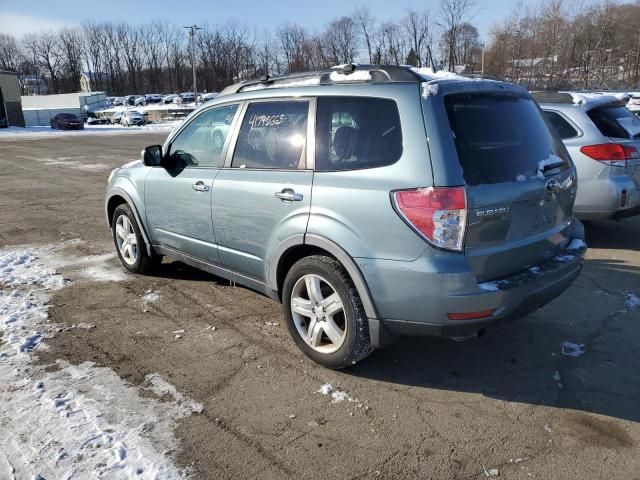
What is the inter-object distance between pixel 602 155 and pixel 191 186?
454cm

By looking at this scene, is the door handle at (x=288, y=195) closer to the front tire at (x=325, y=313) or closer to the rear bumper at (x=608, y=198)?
the front tire at (x=325, y=313)

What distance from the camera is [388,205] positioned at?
10.1 ft

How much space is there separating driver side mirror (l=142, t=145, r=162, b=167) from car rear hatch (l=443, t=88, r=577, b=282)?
2795 mm

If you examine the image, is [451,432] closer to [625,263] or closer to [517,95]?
[517,95]

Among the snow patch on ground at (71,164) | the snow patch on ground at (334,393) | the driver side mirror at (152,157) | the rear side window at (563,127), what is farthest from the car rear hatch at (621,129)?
the snow patch on ground at (71,164)

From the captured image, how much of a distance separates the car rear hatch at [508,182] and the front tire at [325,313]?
790mm

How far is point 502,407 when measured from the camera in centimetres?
321

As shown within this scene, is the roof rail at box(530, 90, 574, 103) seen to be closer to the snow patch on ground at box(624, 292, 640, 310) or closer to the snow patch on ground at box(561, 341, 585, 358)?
the snow patch on ground at box(624, 292, 640, 310)

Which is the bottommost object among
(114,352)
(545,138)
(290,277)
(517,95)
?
(114,352)

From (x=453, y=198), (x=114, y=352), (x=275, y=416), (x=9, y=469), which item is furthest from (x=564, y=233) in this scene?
(x=9, y=469)

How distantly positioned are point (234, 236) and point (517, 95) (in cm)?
226

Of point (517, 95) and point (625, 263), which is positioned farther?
point (625, 263)

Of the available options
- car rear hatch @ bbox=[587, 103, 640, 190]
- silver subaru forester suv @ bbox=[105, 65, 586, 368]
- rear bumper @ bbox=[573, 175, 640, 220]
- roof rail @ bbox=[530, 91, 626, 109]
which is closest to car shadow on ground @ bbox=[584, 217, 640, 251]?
rear bumper @ bbox=[573, 175, 640, 220]

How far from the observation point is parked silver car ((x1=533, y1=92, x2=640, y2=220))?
20.0ft
